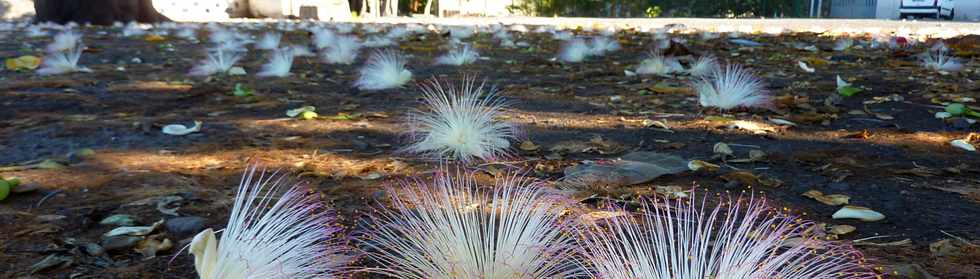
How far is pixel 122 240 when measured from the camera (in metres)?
1.58

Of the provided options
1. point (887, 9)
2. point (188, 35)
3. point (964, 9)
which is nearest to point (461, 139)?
point (188, 35)

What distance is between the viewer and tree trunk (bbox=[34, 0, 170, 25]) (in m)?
12.1

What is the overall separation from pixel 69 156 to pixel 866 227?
224cm

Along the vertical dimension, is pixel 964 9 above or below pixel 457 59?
above

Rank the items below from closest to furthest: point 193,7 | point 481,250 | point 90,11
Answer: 1. point 481,250
2. point 90,11
3. point 193,7

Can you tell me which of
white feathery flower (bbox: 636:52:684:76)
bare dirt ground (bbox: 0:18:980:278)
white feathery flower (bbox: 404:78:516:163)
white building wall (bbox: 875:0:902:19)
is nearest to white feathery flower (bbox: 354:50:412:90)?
bare dirt ground (bbox: 0:18:980:278)

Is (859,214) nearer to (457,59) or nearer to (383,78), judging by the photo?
(383,78)

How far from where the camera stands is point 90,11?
39.7 ft

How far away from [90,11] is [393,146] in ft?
37.2

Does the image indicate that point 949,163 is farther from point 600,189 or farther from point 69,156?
point 69,156

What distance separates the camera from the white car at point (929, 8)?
22.2 meters

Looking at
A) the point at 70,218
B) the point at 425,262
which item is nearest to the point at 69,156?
the point at 70,218

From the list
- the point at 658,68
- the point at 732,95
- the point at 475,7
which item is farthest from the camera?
the point at 475,7

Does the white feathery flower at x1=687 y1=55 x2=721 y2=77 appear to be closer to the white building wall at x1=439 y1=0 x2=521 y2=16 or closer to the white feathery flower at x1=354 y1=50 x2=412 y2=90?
the white feathery flower at x1=354 y1=50 x2=412 y2=90
